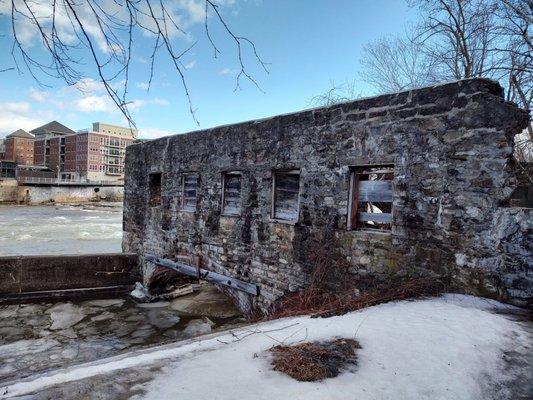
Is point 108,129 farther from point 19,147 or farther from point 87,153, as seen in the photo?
point 19,147

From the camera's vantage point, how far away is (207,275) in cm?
786

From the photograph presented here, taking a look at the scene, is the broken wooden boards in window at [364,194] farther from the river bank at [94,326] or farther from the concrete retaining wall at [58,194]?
the concrete retaining wall at [58,194]

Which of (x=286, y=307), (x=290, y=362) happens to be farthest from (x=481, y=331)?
(x=286, y=307)

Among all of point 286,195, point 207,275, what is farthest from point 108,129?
point 286,195

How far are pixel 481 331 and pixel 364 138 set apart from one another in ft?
9.30

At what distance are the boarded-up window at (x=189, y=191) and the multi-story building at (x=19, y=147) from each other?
9146 cm

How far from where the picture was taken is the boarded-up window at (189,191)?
854 cm

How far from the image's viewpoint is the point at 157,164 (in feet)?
31.9

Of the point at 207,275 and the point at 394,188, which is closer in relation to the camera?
the point at 394,188

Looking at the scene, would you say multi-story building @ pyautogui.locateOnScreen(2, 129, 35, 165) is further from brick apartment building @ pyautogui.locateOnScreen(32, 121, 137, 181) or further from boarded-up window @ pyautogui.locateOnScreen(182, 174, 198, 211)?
boarded-up window @ pyautogui.locateOnScreen(182, 174, 198, 211)

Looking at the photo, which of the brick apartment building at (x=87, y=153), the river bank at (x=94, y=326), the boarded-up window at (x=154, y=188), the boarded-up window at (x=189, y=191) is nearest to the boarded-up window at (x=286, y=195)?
the river bank at (x=94, y=326)

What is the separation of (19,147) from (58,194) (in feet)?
126

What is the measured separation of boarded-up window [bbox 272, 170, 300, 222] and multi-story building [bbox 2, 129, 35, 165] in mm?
94544

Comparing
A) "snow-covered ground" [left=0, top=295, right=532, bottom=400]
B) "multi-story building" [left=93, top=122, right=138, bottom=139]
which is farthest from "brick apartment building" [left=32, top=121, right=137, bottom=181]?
"snow-covered ground" [left=0, top=295, right=532, bottom=400]
